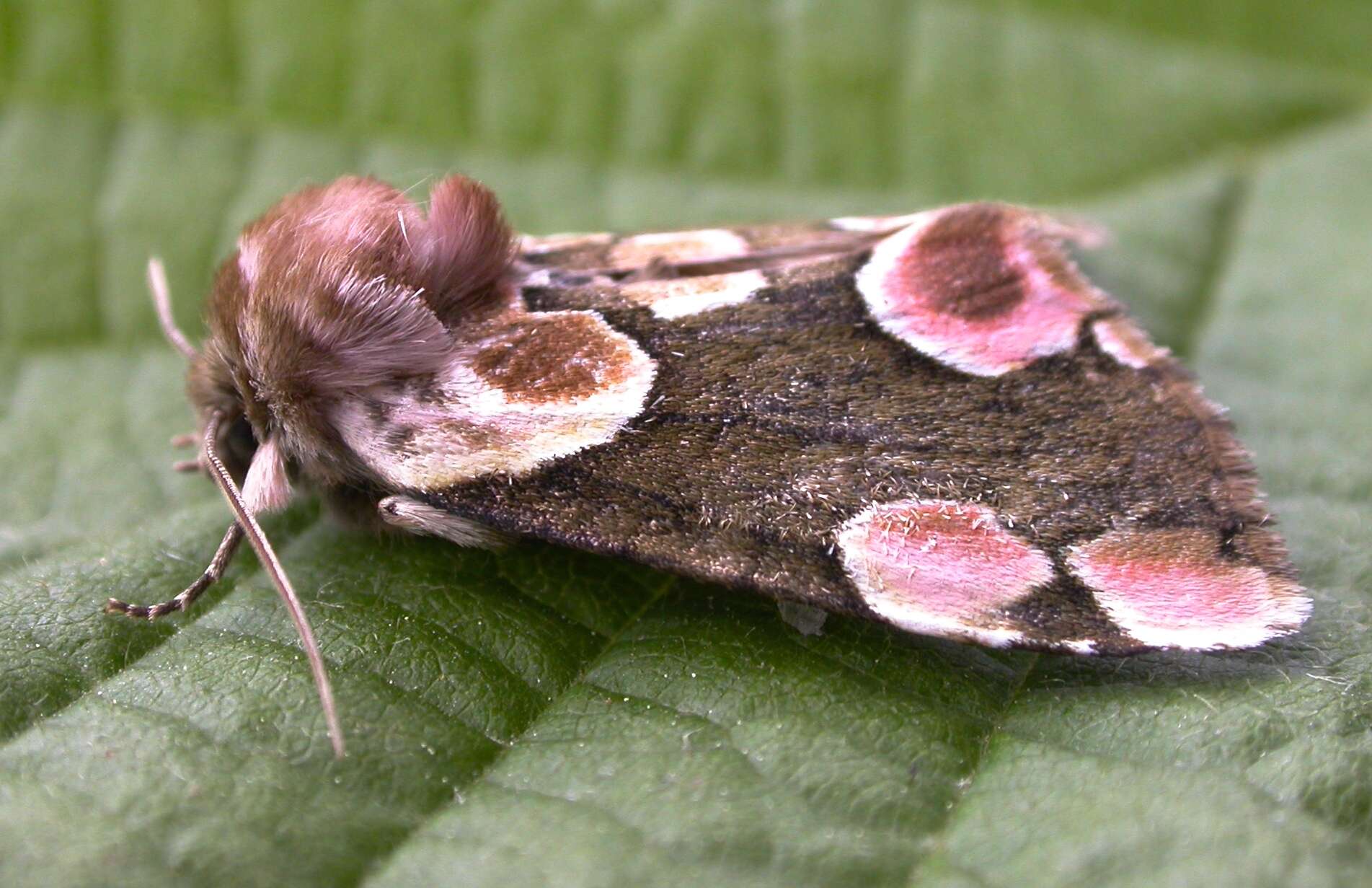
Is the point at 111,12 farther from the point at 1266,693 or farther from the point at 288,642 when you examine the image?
the point at 1266,693

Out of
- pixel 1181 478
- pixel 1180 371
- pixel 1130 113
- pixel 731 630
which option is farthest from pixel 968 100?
pixel 731 630

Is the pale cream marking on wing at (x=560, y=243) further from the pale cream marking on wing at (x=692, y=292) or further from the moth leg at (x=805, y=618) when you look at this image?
the moth leg at (x=805, y=618)

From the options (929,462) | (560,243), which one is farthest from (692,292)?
(929,462)

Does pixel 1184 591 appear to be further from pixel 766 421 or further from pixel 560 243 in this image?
pixel 560 243

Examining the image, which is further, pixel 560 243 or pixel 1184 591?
pixel 560 243

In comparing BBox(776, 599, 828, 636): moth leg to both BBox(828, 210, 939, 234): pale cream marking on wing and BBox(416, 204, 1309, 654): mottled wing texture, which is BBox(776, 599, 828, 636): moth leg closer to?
BBox(416, 204, 1309, 654): mottled wing texture

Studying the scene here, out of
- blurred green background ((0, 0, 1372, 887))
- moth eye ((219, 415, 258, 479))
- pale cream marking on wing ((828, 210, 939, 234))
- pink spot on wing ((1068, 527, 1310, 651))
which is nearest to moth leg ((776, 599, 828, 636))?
blurred green background ((0, 0, 1372, 887))

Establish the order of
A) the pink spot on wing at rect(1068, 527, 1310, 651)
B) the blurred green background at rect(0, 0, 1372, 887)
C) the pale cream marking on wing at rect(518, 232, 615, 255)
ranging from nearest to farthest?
the blurred green background at rect(0, 0, 1372, 887)
the pink spot on wing at rect(1068, 527, 1310, 651)
the pale cream marking on wing at rect(518, 232, 615, 255)
